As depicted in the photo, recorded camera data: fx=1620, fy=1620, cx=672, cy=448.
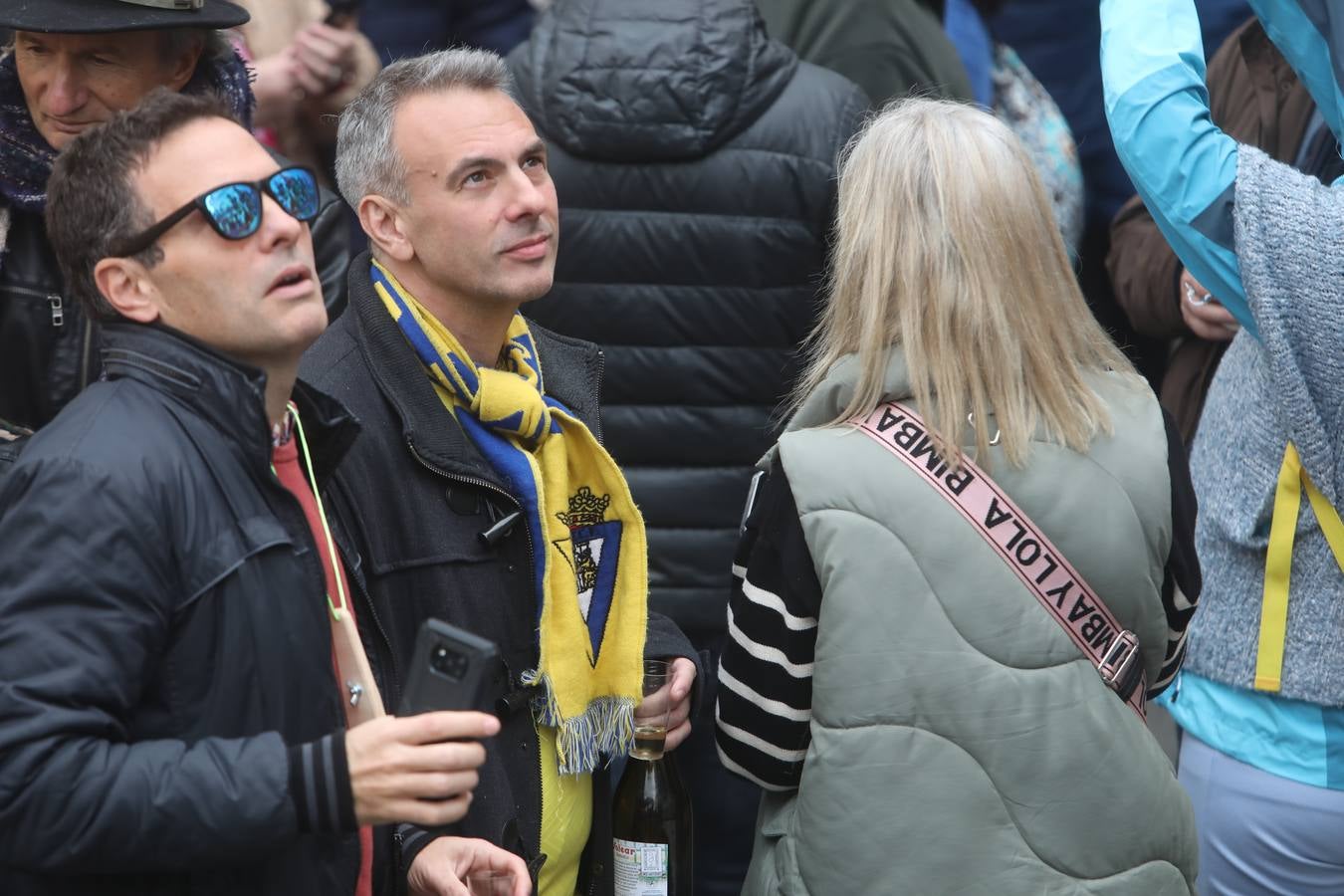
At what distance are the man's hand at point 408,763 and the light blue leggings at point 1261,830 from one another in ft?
5.22

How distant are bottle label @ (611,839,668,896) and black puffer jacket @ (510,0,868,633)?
3.43ft

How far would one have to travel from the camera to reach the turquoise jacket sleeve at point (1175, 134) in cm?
260

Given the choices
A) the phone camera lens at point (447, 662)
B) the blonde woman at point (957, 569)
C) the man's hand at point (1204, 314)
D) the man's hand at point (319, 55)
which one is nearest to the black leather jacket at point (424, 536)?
the blonde woman at point (957, 569)

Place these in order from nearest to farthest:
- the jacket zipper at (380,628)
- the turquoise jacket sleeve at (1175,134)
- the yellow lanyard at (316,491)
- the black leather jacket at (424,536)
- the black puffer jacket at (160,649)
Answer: the black puffer jacket at (160,649)
the yellow lanyard at (316,491)
the jacket zipper at (380,628)
the black leather jacket at (424,536)
the turquoise jacket sleeve at (1175,134)

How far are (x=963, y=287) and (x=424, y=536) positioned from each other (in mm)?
911

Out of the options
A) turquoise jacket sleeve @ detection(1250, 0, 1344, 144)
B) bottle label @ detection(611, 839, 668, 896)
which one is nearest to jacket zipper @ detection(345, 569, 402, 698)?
bottle label @ detection(611, 839, 668, 896)

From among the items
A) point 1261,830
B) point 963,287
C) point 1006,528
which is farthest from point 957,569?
point 1261,830

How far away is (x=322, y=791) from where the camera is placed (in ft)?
6.16

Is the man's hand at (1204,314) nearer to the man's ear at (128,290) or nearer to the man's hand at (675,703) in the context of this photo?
the man's hand at (675,703)

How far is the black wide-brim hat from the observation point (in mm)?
2877

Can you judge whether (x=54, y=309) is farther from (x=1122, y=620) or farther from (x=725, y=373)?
(x=1122, y=620)

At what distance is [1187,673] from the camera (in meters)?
3.06

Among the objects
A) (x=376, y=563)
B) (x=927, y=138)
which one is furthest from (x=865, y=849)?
(x=927, y=138)

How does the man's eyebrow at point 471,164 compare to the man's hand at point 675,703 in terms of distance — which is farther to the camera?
the man's hand at point 675,703
